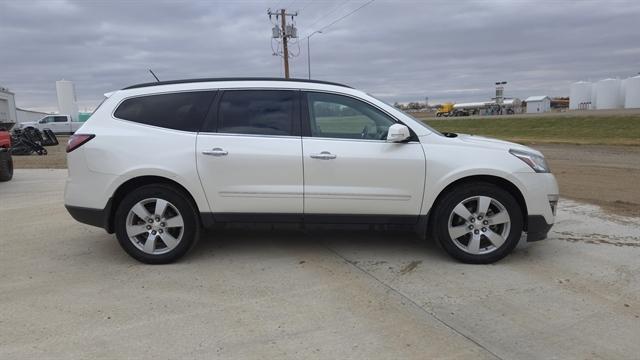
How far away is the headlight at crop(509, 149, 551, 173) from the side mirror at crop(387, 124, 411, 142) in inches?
41.9

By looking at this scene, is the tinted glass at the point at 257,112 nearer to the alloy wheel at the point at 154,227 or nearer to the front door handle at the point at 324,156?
the front door handle at the point at 324,156

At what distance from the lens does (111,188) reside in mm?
5145

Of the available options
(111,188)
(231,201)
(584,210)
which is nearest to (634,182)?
(584,210)

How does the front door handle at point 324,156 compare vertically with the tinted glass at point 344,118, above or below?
below

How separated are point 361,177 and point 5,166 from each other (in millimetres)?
9044

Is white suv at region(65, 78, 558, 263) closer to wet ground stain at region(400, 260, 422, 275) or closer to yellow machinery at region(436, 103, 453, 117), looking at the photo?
wet ground stain at region(400, 260, 422, 275)

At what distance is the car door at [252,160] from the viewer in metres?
5.10

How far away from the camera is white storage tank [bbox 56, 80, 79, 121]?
6275 centimetres

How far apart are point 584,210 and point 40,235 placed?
7.13m

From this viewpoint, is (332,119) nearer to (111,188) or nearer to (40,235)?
(111,188)

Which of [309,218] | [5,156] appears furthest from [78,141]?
[5,156]

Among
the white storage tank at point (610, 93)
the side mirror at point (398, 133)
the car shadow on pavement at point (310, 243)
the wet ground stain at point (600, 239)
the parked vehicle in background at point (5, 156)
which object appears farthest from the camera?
the white storage tank at point (610, 93)

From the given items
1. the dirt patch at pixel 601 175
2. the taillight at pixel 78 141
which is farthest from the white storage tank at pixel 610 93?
the taillight at pixel 78 141

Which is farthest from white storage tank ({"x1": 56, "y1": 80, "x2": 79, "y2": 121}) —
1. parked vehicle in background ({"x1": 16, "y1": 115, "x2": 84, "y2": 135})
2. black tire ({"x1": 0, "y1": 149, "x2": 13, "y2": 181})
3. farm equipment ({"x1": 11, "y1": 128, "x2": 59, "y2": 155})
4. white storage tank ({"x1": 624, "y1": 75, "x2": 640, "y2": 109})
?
white storage tank ({"x1": 624, "y1": 75, "x2": 640, "y2": 109})
